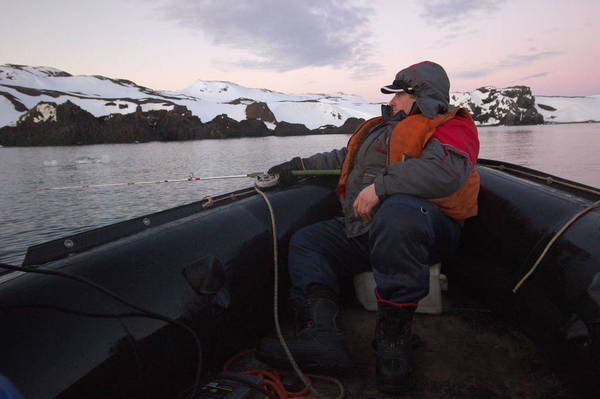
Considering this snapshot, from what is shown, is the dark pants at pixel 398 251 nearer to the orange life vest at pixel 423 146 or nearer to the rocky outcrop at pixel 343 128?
the orange life vest at pixel 423 146

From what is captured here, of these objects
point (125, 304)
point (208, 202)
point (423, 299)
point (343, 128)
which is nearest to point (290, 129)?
point (343, 128)

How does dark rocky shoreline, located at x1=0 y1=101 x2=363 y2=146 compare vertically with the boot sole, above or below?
above

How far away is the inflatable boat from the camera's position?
1.36 metres

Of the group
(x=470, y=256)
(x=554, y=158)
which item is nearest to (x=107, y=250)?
(x=470, y=256)

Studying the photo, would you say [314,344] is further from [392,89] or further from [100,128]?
[100,128]

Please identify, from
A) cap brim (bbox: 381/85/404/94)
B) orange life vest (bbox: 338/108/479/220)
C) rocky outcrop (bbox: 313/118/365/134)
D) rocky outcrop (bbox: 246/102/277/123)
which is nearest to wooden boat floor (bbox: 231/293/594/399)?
orange life vest (bbox: 338/108/479/220)

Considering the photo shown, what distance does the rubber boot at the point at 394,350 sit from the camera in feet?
5.89

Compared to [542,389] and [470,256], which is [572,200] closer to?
[470,256]

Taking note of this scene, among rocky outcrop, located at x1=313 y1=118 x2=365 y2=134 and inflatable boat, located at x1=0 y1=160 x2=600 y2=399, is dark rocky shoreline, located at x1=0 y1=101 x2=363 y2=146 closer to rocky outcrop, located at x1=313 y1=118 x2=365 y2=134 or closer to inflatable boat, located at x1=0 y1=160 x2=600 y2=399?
rocky outcrop, located at x1=313 y1=118 x2=365 y2=134

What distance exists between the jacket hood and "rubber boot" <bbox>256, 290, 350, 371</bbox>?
1.28 m

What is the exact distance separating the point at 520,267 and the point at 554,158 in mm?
23088

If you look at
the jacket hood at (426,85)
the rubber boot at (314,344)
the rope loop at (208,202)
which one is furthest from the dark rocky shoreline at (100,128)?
the rubber boot at (314,344)

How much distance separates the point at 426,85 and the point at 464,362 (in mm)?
1589

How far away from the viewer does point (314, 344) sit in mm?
1941
